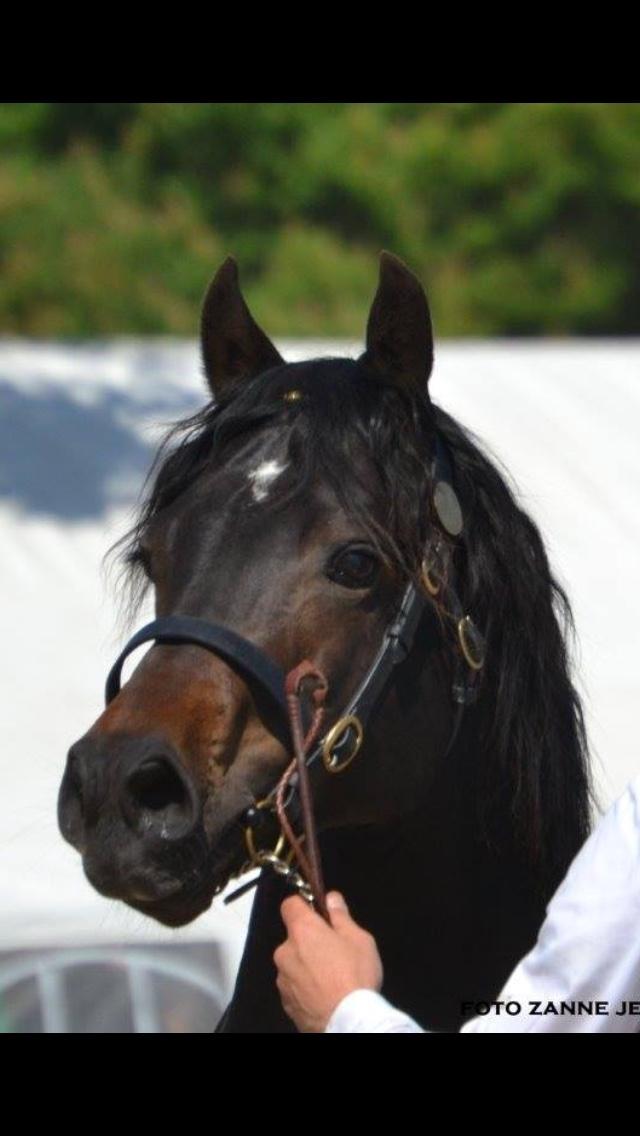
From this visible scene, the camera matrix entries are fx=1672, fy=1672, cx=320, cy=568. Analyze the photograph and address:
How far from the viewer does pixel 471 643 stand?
214 centimetres

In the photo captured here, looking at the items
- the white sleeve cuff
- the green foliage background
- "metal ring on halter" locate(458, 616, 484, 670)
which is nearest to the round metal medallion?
"metal ring on halter" locate(458, 616, 484, 670)

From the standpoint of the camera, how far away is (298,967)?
1655 mm

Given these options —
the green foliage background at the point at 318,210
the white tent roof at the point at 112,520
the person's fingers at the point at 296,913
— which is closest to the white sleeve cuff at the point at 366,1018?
the person's fingers at the point at 296,913

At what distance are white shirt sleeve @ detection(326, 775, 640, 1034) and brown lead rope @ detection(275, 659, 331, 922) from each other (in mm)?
270

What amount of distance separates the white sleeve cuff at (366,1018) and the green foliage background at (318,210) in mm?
9659

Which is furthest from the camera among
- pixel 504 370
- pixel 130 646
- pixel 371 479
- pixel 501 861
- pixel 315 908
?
pixel 504 370

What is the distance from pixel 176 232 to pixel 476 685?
959 cm

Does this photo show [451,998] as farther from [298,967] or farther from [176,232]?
[176,232]

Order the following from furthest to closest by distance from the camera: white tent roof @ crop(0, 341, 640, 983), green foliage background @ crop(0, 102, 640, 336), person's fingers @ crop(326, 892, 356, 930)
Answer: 1. green foliage background @ crop(0, 102, 640, 336)
2. white tent roof @ crop(0, 341, 640, 983)
3. person's fingers @ crop(326, 892, 356, 930)

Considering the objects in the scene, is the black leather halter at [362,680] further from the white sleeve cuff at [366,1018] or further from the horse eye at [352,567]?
the white sleeve cuff at [366,1018]

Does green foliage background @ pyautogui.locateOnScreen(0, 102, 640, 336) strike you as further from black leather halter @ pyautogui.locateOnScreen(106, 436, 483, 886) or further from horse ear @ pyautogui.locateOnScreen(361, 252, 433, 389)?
black leather halter @ pyautogui.locateOnScreen(106, 436, 483, 886)

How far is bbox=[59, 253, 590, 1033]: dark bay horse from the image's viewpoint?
1.85 metres

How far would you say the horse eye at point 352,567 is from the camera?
2010 mm

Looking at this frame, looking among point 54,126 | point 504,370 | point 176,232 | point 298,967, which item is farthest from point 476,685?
point 54,126
